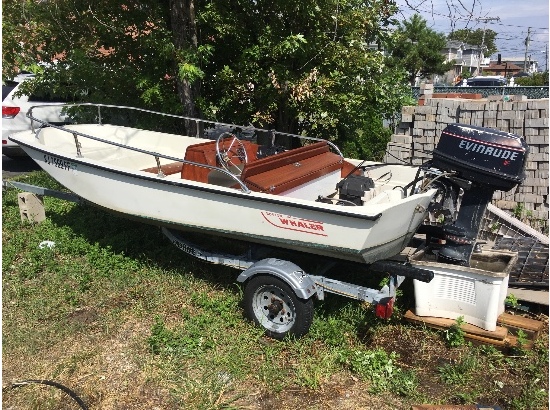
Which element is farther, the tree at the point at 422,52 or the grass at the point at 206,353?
the tree at the point at 422,52

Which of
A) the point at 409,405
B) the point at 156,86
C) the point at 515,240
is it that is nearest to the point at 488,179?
the point at 515,240

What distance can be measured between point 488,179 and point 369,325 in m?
1.53

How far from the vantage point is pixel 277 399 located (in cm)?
330

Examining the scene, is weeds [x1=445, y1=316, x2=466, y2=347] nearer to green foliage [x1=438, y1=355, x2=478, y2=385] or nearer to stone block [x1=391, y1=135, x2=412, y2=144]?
green foliage [x1=438, y1=355, x2=478, y2=385]

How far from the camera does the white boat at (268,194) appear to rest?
361 centimetres

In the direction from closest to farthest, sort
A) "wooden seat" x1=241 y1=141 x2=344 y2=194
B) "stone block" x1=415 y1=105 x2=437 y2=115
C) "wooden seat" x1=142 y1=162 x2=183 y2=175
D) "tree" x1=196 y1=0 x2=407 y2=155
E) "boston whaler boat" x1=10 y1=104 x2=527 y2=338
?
"boston whaler boat" x1=10 y1=104 x2=527 y2=338 < "wooden seat" x1=241 y1=141 x2=344 y2=194 < "wooden seat" x1=142 y1=162 x2=183 y2=175 < "tree" x1=196 y1=0 x2=407 y2=155 < "stone block" x1=415 y1=105 x2=437 y2=115

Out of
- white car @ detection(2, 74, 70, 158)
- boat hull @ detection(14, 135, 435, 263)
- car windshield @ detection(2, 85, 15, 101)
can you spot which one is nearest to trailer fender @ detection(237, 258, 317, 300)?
boat hull @ detection(14, 135, 435, 263)

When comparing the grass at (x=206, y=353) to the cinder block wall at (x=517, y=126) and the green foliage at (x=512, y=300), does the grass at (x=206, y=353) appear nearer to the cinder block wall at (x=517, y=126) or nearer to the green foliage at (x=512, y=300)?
the green foliage at (x=512, y=300)

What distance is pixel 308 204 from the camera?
11.8 feet

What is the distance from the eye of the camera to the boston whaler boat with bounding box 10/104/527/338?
12.0ft

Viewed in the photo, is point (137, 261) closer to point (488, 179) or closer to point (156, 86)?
point (156, 86)

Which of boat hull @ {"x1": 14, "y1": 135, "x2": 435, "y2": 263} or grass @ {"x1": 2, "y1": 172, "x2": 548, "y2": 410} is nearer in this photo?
grass @ {"x1": 2, "y1": 172, "x2": 548, "y2": 410}

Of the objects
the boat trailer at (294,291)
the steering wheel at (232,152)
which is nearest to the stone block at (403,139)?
the steering wheel at (232,152)

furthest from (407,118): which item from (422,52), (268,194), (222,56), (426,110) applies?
(422,52)
